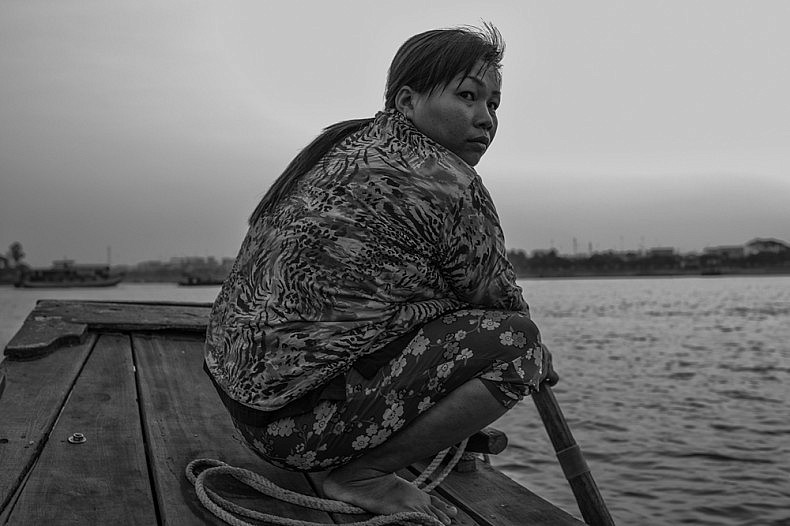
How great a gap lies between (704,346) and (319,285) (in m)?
17.1

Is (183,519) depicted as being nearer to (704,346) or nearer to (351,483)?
(351,483)

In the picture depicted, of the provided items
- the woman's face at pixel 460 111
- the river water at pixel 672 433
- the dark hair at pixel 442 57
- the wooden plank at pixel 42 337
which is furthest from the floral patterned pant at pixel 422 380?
the river water at pixel 672 433

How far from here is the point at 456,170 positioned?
5.88ft

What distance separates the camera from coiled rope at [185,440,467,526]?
1.71m

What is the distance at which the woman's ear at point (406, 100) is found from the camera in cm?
195

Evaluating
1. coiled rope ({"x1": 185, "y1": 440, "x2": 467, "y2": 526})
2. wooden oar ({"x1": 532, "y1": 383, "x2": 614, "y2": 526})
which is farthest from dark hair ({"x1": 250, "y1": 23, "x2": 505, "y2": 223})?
wooden oar ({"x1": 532, "y1": 383, "x2": 614, "y2": 526})

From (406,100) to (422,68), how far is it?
94 millimetres

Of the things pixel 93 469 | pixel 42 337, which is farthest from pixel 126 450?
pixel 42 337

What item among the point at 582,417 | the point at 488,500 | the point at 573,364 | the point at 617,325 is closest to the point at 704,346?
the point at 573,364

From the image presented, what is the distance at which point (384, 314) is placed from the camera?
69.7 inches

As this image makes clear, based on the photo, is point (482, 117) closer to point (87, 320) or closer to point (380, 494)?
point (380, 494)

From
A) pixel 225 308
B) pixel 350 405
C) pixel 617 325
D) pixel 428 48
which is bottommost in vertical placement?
pixel 617 325

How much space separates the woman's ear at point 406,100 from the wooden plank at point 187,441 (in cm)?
Result: 101

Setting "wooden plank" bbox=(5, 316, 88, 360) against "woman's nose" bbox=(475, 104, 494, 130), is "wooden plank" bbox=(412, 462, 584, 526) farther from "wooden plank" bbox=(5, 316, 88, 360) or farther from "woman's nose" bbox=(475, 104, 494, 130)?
"wooden plank" bbox=(5, 316, 88, 360)
